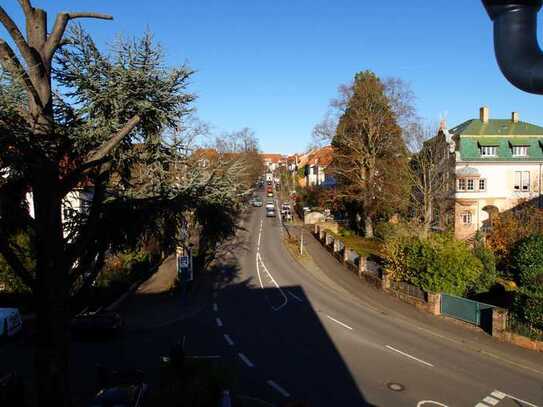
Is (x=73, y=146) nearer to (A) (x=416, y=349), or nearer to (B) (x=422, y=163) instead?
(A) (x=416, y=349)

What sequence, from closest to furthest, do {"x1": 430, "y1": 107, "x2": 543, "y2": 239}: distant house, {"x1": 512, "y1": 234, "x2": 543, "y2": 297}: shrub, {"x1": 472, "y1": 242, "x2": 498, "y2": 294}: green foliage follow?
{"x1": 472, "y1": 242, "x2": 498, "y2": 294}: green foliage
{"x1": 512, "y1": 234, "x2": 543, "y2": 297}: shrub
{"x1": 430, "y1": 107, "x2": 543, "y2": 239}: distant house

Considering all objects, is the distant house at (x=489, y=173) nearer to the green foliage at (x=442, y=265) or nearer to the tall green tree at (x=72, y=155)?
the green foliage at (x=442, y=265)

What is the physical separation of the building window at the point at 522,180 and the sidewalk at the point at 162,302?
32945 millimetres

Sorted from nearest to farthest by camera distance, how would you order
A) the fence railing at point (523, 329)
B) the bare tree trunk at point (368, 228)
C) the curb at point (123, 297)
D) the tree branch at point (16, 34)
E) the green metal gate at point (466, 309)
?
the tree branch at point (16, 34)
the fence railing at point (523, 329)
the green metal gate at point (466, 309)
the curb at point (123, 297)
the bare tree trunk at point (368, 228)

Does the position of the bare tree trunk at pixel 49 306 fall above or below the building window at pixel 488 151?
below

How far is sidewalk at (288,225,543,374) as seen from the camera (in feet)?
64.7

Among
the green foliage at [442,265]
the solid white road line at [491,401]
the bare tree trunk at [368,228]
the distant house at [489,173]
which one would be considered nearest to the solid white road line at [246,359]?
the solid white road line at [491,401]

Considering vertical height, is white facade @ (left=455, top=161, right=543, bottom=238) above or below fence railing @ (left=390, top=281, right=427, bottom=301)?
above

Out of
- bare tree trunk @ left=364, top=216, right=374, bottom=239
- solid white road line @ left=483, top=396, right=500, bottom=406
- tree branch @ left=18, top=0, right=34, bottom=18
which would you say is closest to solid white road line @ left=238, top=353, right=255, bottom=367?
solid white road line @ left=483, top=396, right=500, bottom=406

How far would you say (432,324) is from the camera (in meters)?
24.2

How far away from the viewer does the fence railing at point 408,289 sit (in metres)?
26.8

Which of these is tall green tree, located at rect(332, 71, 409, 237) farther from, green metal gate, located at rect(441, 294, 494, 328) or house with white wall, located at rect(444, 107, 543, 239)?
green metal gate, located at rect(441, 294, 494, 328)

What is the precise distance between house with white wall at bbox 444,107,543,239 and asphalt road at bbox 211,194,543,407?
915 inches

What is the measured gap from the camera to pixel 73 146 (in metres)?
9.62
